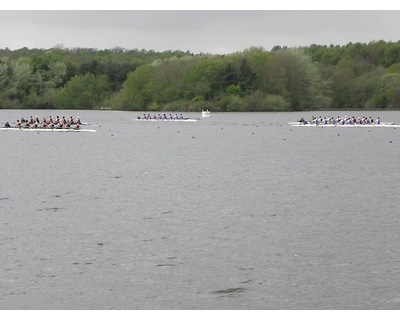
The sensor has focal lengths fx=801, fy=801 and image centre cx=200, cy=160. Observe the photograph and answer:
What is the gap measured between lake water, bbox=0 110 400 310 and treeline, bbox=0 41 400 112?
58.4 m

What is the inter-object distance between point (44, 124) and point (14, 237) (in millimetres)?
42070

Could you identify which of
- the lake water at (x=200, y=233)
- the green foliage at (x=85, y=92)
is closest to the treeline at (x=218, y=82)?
the green foliage at (x=85, y=92)

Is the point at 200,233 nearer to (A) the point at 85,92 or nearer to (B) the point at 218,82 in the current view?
(B) the point at 218,82

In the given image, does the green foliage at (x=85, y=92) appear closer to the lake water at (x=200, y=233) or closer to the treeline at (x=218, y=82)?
the treeline at (x=218, y=82)

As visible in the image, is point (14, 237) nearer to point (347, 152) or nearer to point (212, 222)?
point (212, 222)

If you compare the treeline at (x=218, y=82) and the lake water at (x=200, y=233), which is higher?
the treeline at (x=218, y=82)

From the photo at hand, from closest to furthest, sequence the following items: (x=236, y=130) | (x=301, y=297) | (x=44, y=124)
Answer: (x=301, y=297) → (x=44, y=124) → (x=236, y=130)

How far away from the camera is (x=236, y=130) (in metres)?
75.1

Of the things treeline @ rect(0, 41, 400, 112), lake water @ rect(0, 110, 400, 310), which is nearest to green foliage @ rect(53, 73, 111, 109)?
treeline @ rect(0, 41, 400, 112)

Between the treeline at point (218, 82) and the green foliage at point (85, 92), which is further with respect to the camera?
the green foliage at point (85, 92)

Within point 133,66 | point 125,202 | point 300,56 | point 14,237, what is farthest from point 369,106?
point 14,237

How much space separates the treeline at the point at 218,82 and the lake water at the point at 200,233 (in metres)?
58.4

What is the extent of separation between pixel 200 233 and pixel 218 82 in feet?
274

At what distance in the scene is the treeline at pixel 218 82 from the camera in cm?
10400
